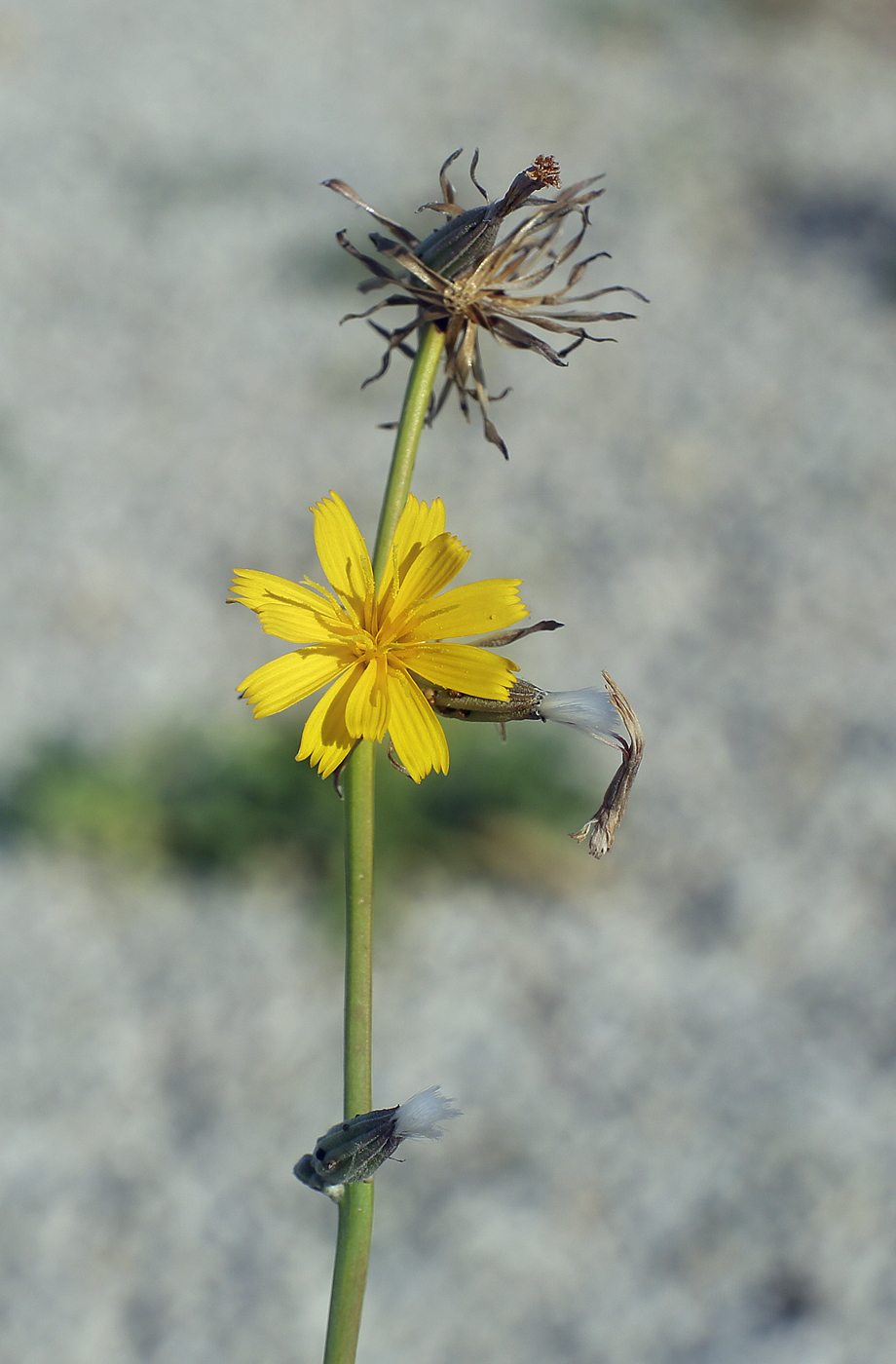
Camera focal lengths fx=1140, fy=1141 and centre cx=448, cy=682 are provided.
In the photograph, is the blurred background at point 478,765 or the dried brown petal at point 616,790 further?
the blurred background at point 478,765

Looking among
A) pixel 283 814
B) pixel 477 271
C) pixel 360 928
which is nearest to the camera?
pixel 360 928

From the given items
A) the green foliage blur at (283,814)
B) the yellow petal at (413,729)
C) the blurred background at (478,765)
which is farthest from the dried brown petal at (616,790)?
the green foliage blur at (283,814)

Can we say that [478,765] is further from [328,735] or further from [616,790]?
[328,735]

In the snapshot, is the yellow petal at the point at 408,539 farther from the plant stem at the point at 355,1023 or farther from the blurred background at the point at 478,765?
the blurred background at the point at 478,765

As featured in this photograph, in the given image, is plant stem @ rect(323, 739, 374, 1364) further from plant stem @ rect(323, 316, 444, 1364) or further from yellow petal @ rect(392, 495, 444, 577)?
yellow petal @ rect(392, 495, 444, 577)

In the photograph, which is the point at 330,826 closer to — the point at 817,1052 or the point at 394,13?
the point at 817,1052

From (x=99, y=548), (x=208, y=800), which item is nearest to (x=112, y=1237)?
(x=208, y=800)

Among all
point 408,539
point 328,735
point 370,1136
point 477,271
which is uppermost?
point 477,271

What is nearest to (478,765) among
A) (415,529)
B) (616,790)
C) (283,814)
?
(283,814)
